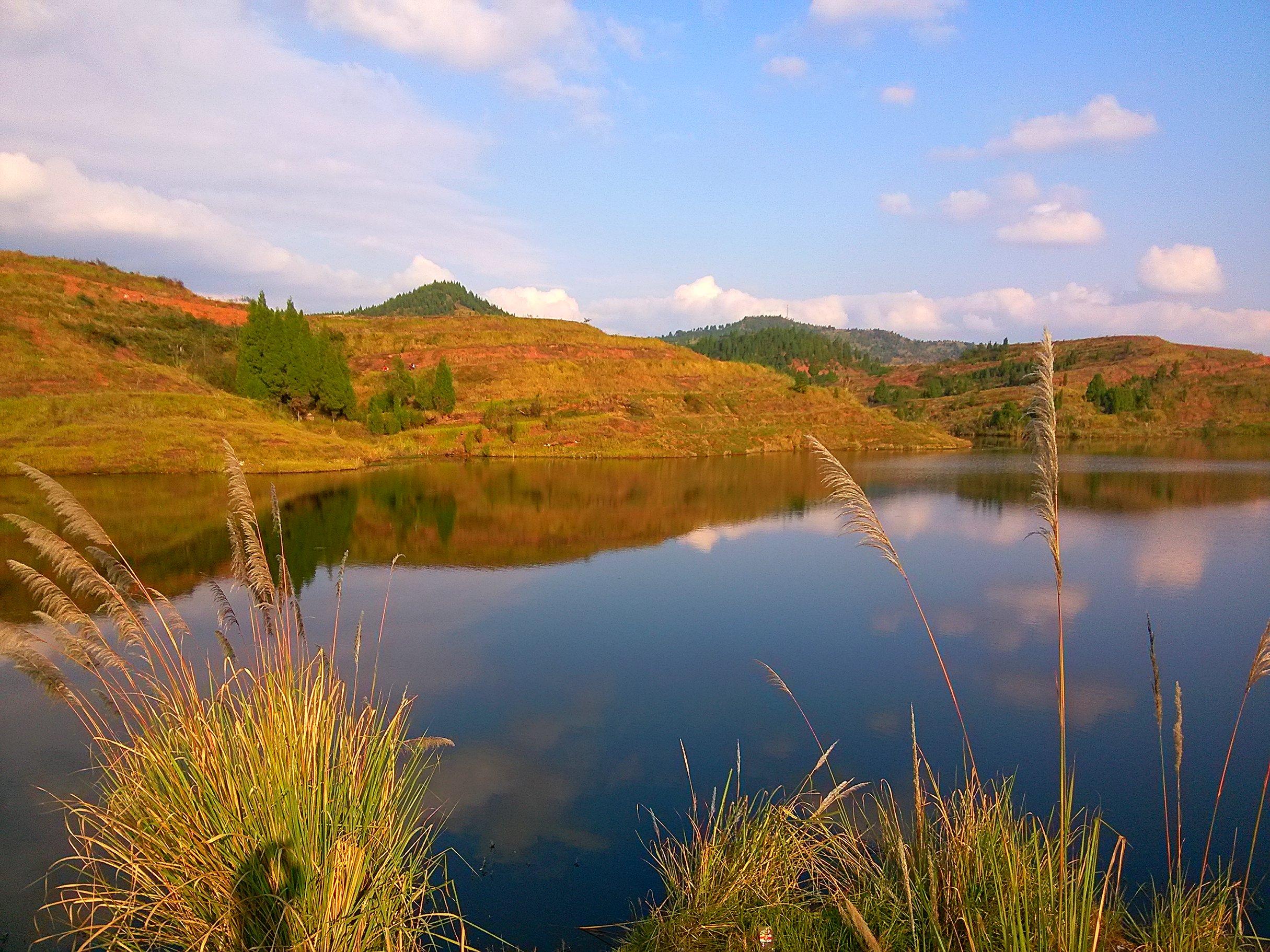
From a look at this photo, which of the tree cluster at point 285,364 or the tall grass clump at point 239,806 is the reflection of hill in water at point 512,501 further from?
the tree cluster at point 285,364

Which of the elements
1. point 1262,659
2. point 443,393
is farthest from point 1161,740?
point 443,393

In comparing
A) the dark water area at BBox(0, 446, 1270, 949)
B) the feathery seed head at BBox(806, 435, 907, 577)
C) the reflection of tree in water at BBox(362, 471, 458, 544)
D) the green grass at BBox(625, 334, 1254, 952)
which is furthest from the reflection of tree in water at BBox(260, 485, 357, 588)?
the feathery seed head at BBox(806, 435, 907, 577)

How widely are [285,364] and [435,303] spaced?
13491 cm

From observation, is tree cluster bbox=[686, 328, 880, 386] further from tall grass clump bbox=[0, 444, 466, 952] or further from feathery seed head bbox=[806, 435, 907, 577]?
tall grass clump bbox=[0, 444, 466, 952]

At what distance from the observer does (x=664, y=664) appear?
43.2ft

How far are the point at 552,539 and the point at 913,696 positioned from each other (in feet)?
50.8

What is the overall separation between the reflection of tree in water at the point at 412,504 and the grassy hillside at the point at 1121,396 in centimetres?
5176

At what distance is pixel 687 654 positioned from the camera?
13.8 metres

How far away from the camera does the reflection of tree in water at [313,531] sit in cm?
1936

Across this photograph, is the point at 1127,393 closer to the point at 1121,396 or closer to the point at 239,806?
the point at 1121,396

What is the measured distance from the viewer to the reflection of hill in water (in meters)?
21.4

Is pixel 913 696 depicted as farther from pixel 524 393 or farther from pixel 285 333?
pixel 524 393

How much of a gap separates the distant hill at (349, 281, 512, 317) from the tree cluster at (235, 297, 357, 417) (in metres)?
112

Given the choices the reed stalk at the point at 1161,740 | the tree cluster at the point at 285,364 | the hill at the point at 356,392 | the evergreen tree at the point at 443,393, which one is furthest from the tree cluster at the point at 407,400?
the reed stalk at the point at 1161,740
